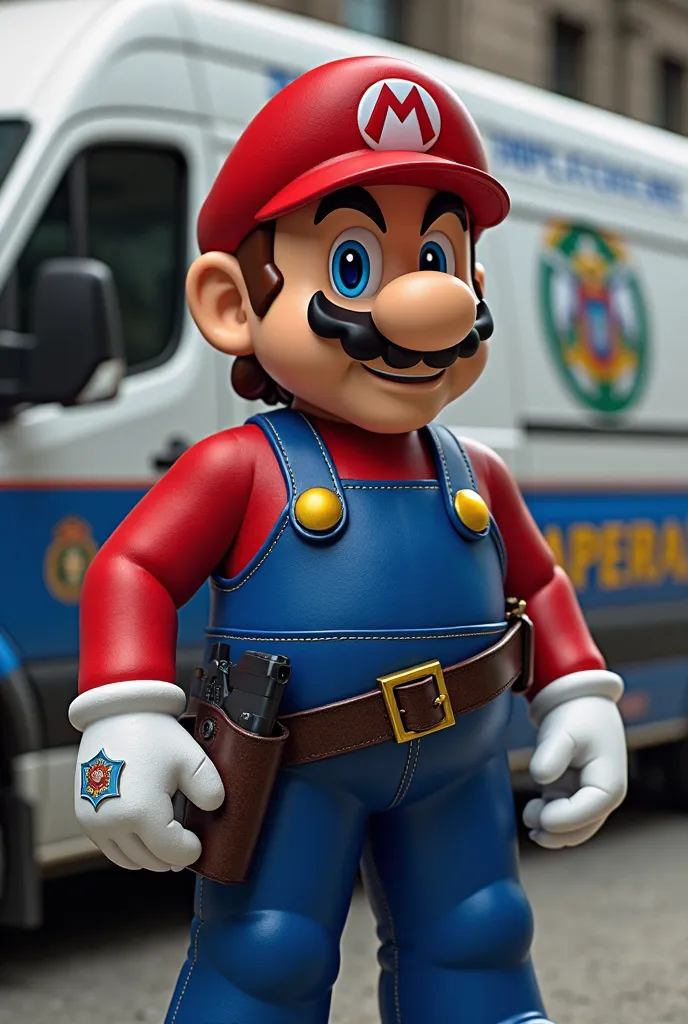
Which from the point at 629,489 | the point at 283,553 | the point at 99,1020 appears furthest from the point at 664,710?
the point at 283,553

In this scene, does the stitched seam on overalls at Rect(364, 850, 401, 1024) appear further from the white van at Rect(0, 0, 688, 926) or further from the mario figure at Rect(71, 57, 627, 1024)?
the white van at Rect(0, 0, 688, 926)

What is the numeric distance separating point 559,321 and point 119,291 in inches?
72.6

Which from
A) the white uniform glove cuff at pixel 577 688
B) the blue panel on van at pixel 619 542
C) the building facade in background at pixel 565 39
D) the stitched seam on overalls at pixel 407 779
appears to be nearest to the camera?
the stitched seam on overalls at pixel 407 779

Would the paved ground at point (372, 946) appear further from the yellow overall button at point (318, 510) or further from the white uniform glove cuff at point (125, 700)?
the yellow overall button at point (318, 510)

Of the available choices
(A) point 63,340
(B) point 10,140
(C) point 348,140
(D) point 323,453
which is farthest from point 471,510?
(B) point 10,140

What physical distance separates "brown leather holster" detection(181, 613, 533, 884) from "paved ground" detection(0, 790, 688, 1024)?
180 centimetres

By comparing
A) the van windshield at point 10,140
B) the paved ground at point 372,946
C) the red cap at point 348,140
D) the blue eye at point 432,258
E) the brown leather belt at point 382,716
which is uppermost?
the van windshield at point 10,140

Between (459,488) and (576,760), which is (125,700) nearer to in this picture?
(459,488)

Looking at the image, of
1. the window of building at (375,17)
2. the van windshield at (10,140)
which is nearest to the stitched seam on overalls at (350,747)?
the van windshield at (10,140)

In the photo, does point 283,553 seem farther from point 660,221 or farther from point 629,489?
point 660,221

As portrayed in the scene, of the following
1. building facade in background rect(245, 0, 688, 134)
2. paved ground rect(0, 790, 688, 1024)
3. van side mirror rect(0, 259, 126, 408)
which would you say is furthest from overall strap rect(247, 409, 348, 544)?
building facade in background rect(245, 0, 688, 134)

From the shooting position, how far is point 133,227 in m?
4.58

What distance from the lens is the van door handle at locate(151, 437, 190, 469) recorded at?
4531mm

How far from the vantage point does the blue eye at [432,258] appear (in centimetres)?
271
